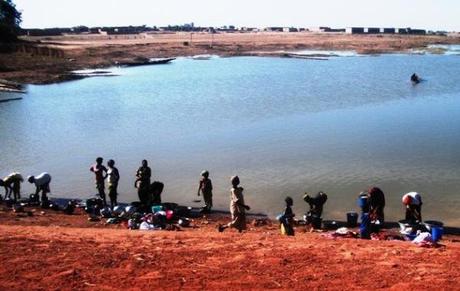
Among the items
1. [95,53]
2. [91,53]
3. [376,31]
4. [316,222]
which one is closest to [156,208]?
[316,222]

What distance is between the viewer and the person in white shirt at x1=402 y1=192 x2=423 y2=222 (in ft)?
42.9

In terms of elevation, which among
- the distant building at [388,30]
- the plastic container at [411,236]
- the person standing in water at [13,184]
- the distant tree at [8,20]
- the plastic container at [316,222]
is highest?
the distant building at [388,30]

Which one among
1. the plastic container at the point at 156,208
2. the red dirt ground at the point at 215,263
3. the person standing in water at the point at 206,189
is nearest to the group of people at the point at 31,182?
the plastic container at the point at 156,208

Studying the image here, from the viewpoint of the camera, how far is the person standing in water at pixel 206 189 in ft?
49.0

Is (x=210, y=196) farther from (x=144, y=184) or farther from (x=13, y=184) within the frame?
(x=13, y=184)

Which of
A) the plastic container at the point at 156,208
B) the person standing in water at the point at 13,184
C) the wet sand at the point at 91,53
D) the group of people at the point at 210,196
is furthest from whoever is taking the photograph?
the wet sand at the point at 91,53

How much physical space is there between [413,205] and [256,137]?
1315 centimetres

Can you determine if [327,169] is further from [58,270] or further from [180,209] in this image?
[58,270]

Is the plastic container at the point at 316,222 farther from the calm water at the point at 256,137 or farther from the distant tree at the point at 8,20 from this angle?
the distant tree at the point at 8,20

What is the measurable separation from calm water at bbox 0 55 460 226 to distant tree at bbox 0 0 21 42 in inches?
887

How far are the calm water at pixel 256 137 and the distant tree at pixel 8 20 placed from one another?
22.5 m

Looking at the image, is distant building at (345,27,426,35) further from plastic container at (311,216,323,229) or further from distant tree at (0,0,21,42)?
plastic container at (311,216,323,229)

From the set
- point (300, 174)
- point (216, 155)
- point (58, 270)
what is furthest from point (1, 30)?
point (58, 270)

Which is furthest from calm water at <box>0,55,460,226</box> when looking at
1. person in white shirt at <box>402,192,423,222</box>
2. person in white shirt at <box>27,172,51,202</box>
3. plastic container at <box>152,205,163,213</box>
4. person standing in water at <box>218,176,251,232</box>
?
person standing in water at <box>218,176,251,232</box>
